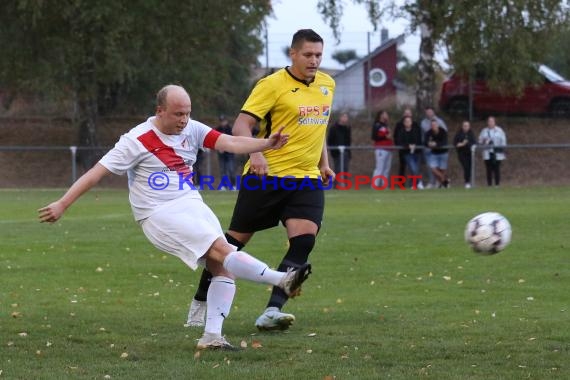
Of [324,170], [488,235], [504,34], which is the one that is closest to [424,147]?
[504,34]

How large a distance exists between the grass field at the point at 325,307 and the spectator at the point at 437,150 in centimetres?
1033

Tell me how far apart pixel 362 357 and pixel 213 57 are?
28872 millimetres

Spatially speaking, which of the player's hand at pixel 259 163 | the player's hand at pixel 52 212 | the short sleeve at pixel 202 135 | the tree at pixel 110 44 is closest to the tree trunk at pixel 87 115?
the tree at pixel 110 44

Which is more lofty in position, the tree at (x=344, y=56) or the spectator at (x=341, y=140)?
the tree at (x=344, y=56)

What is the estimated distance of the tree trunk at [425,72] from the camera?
33406 millimetres

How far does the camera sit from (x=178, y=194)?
7.41 m

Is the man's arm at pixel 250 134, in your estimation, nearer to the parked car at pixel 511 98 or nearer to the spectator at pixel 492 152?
the spectator at pixel 492 152

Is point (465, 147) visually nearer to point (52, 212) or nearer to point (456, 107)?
point (456, 107)

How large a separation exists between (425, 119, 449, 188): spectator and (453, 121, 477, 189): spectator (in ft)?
1.73

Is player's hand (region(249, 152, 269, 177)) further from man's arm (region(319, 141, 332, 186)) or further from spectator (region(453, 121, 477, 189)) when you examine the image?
spectator (region(453, 121, 477, 189))

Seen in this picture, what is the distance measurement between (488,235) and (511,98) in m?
26.5

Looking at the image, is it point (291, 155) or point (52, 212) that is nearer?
point (52, 212)

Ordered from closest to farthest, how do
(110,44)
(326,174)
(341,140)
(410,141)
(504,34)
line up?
(326,174)
(410,141)
(341,140)
(110,44)
(504,34)

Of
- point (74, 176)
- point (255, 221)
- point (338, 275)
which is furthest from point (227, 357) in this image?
point (74, 176)
